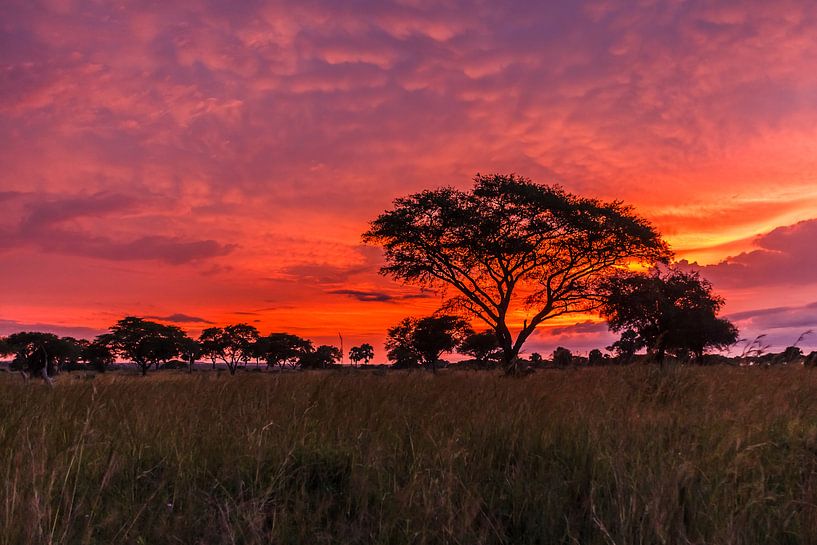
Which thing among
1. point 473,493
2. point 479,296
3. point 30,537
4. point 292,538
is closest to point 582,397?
point 473,493

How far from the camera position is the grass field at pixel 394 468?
3840 millimetres

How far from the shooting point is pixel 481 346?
7725 cm

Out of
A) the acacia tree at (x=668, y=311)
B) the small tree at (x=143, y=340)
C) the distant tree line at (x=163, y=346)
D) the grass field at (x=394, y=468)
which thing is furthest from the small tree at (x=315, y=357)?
the grass field at (x=394, y=468)

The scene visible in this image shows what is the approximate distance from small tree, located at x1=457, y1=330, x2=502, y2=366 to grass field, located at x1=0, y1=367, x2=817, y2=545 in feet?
216

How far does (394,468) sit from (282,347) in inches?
3079

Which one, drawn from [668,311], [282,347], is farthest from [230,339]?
[668,311]

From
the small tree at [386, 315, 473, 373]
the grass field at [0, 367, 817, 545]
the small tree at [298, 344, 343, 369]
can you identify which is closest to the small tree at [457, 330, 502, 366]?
the small tree at [386, 315, 473, 373]

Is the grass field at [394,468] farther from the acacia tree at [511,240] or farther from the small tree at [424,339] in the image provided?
the small tree at [424,339]

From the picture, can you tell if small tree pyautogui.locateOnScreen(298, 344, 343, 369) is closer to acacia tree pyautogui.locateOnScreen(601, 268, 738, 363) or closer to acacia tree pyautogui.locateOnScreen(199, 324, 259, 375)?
acacia tree pyautogui.locateOnScreen(199, 324, 259, 375)

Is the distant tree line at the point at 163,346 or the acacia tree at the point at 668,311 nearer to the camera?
the acacia tree at the point at 668,311

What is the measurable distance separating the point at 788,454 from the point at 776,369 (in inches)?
245

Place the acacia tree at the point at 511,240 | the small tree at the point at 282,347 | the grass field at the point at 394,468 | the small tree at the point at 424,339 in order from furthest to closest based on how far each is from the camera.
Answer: the small tree at the point at 282,347 < the small tree at the point at 424,339 < the acacia tree at the point at 511,240 < the grass field at the point at 394,468

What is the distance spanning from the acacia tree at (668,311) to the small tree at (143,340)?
54.7 m

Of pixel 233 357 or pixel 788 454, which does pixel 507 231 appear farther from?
pixel 233 357
